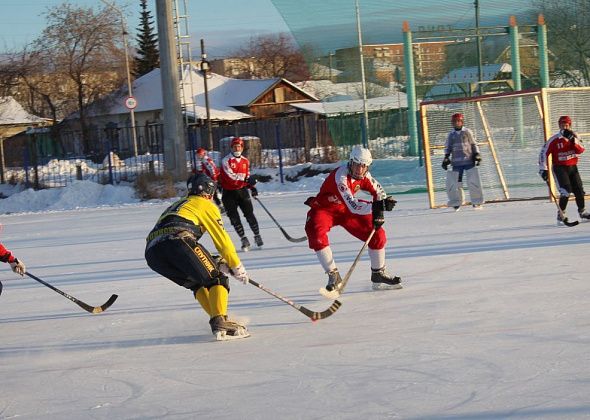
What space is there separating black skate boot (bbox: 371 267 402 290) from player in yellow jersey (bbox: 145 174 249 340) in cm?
175

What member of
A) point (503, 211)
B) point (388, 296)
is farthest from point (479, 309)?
point (503, 211)

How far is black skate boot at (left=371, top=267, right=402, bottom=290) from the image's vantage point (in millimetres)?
7480

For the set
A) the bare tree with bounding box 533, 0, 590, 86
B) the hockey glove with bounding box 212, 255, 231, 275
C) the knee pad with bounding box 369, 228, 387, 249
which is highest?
the bare tree with bounding box 533, 0, 590, 86

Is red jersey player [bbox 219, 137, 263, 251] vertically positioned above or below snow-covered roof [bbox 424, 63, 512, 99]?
below

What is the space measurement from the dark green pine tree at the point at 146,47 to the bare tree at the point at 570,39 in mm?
45397

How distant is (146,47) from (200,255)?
61.4 m

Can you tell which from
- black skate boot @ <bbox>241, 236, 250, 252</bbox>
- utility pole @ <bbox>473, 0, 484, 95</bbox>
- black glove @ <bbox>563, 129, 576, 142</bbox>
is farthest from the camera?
utility pole @ <bbox>473, 0, 484, 95</bbox>

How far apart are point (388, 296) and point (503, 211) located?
6774 mm

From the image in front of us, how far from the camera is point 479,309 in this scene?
6.37m

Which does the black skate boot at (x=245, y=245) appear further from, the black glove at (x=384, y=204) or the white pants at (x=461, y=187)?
the white pants at (x=461, y=187)

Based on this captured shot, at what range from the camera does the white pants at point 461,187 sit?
14.1 metres

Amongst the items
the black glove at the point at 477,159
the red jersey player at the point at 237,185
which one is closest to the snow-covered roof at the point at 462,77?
the black glove at the point at 477,159

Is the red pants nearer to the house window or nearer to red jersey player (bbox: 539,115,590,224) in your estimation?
red jersey player (bbox: 539,115,590,224)

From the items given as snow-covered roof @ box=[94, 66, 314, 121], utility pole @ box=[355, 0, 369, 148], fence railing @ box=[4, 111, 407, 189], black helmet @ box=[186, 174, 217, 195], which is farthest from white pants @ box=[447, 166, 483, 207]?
snow-covered roof @ box=[94, 66, 314, 121]
